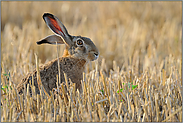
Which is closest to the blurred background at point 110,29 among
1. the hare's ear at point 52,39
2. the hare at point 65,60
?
the hare's ear at point 52,39

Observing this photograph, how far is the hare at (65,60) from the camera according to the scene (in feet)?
11.6

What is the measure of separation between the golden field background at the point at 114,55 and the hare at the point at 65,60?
257 millimetres

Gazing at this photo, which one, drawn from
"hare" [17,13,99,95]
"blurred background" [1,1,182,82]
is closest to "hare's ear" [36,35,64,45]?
"hare" [17,13,99,95]

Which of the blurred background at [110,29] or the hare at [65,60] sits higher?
the blurred background at [110,29]

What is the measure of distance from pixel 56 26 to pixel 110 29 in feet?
16.0

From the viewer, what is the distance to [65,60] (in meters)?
3.73

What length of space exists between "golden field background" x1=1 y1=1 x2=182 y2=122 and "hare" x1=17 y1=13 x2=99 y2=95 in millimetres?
257

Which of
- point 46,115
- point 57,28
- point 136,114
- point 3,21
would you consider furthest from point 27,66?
point 3,21

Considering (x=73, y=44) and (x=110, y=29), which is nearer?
(x=73, y=44)

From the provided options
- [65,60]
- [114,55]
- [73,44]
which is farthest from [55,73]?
[114,55]

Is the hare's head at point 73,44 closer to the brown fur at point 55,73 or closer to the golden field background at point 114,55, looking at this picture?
the brown fur at point 55,73

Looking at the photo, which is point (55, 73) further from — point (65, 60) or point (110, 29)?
point (110, 29)

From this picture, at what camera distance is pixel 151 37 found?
779cm

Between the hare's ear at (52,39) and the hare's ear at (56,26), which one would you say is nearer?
the hare's ear at (56,26)
